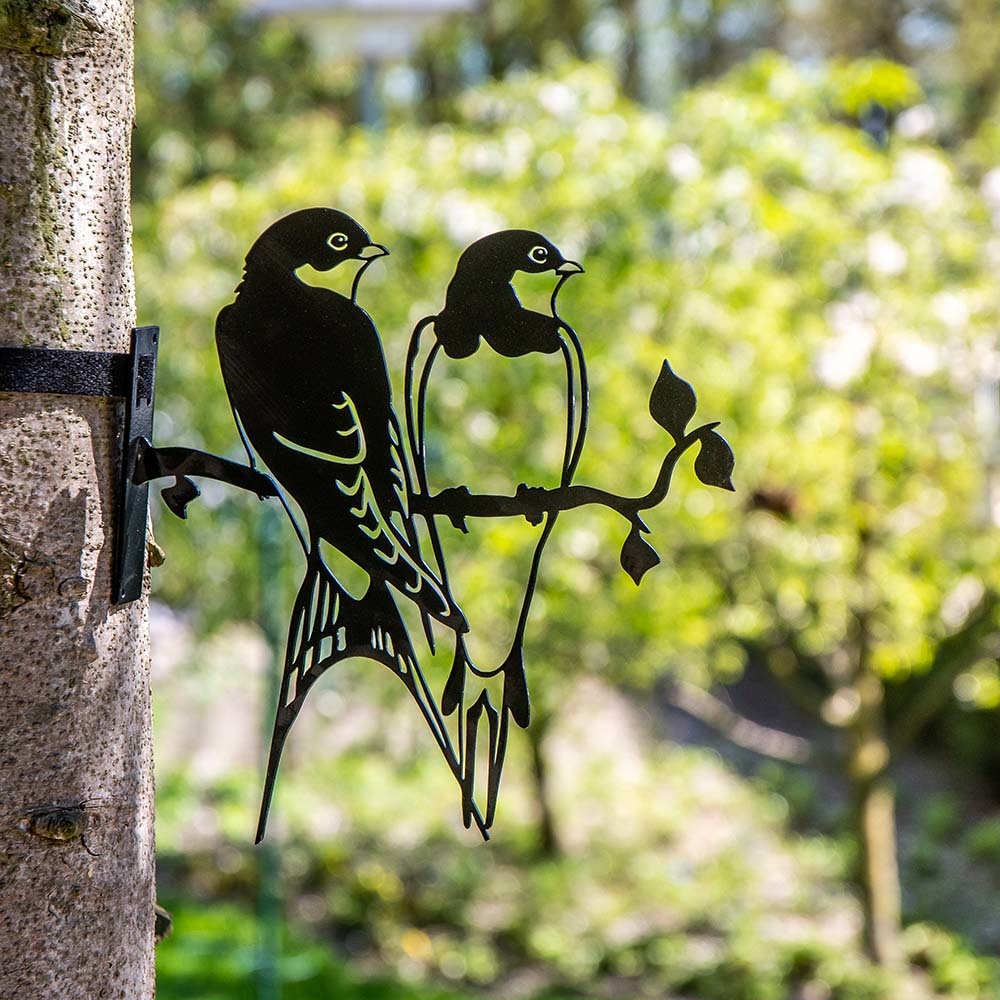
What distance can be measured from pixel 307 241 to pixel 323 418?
0.16 metres

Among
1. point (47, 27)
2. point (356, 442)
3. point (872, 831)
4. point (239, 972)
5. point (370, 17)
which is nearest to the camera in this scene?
point (47, 27)

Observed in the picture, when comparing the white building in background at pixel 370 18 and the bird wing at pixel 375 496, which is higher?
the white building in background at pixel 370 18

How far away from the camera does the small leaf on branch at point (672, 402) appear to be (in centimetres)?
102

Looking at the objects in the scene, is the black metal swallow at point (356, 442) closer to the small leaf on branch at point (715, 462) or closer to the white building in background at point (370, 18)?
the small leaf on branch at point (715, 462)

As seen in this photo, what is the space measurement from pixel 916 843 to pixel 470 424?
405 cm

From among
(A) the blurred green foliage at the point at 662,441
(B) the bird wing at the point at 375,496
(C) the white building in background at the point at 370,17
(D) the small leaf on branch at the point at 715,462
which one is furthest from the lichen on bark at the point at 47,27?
(C) the white building in background at the point at 370,17

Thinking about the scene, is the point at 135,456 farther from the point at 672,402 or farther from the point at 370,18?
the point at 370,18

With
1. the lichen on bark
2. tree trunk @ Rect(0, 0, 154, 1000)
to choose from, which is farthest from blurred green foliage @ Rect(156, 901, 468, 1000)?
the lichen on bark

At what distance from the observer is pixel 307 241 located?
42.4 inches

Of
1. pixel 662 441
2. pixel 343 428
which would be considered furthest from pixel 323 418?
pixel 662 441

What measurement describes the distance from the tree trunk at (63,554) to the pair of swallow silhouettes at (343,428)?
4.7 inches

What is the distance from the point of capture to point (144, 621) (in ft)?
3.55

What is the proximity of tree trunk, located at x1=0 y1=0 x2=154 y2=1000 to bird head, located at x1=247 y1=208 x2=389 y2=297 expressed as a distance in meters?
0.13

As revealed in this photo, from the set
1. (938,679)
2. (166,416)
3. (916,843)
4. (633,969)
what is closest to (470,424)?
(166,416)
